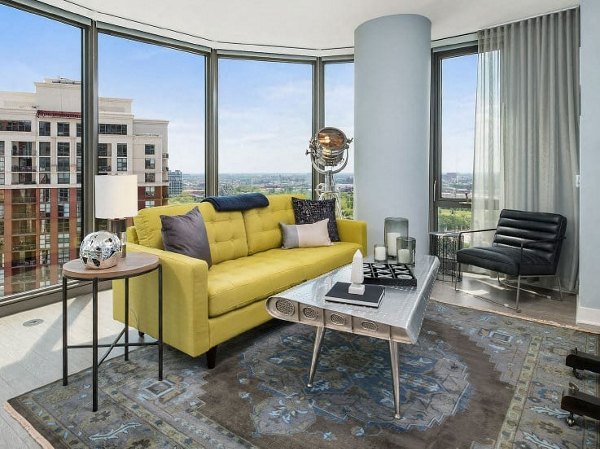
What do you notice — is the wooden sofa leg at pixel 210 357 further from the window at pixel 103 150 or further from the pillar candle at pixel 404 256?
the window at pixel 103 150

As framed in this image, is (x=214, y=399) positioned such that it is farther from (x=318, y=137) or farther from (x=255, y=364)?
(x=318, y=137)

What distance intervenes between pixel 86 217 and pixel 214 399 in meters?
2.66

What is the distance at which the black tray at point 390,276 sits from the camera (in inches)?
97.5

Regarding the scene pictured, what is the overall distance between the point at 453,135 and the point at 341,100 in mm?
1469

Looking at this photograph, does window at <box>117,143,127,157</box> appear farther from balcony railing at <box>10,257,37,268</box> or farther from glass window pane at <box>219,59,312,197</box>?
balcony railing at <box>10,257,37,268</box>

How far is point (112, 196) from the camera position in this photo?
Result: 2443 mm

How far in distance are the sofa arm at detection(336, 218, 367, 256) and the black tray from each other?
1290 mm

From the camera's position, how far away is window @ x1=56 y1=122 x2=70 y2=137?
3721mm

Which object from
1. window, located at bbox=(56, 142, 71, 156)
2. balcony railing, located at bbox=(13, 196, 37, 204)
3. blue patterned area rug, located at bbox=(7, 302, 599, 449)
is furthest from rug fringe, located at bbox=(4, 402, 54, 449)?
window, located at bbox=(56, 142, 71, 156)

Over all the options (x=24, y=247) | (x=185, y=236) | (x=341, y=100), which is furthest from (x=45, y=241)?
(x=341, y=100)

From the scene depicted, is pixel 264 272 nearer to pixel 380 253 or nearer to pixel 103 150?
pixel 380 253

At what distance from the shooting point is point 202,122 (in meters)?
4.86

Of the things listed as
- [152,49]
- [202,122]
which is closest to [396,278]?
[202,122]

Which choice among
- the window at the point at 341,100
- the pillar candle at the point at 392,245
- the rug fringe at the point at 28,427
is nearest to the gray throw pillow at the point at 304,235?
the pillar candle at the point at 392,245
